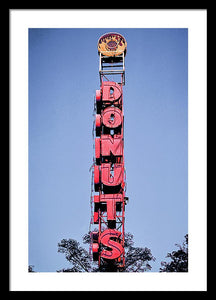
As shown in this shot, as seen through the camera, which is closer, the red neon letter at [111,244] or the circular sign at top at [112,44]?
the red neon letter at [111,244]

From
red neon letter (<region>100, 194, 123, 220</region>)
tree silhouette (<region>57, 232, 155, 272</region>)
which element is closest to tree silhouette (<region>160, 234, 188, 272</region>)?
tree silhouette (<region>57, 232, 155, 272</region>)

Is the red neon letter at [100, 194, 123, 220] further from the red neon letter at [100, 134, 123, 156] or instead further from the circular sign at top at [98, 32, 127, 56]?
the circular sign at top at [98, 32, 127, 56]

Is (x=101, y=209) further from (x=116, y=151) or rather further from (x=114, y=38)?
(x=114, y=38)

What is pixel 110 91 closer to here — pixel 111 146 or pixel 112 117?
pixel 112 117

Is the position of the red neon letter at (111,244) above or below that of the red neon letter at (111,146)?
below

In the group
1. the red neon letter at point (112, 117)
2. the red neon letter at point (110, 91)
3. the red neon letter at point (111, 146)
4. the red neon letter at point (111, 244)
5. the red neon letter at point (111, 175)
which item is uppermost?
the red neon letter at point (110, 91)

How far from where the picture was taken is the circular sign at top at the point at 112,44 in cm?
1628

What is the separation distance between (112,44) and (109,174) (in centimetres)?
712

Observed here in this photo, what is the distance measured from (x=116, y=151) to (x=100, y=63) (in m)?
4.92

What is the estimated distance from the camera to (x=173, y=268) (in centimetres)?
1938

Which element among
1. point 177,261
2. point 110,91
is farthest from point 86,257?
point 110,91

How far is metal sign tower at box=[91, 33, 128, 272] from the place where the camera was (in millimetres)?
14133

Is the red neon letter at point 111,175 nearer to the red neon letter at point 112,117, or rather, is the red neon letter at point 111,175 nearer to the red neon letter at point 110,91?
the red neon letter at point 112,117

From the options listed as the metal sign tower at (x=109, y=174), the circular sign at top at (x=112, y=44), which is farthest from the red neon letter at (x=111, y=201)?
the circular sign at top at (x=112, y=44)
